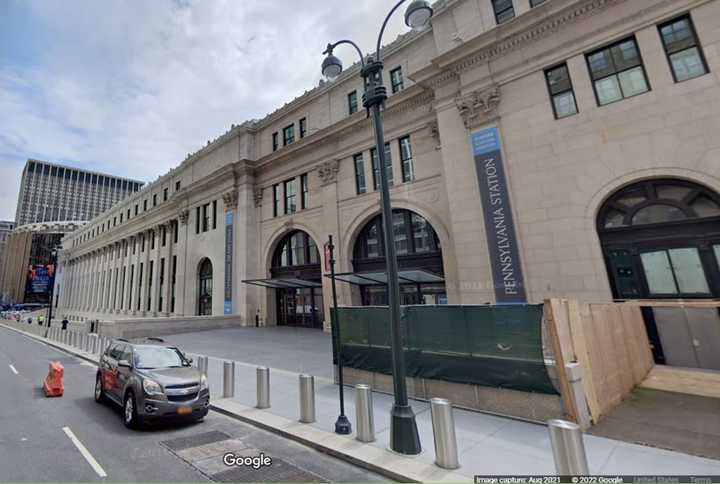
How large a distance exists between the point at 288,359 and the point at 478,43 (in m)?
17.9

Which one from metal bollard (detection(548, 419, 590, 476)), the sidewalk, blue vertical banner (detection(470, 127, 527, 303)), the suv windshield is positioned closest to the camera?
Answer: metal bollard (detection(548, 419, 590, 476))

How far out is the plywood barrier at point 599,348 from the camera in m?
6.45

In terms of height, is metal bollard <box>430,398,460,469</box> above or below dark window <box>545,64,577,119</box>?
below

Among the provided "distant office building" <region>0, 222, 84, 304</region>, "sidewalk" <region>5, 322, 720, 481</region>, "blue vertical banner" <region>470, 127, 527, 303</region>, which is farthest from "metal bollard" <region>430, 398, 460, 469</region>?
"distant office building" <region>0, 222, 84, 304</region>

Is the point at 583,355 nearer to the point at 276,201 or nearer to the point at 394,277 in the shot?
the point at 394,277

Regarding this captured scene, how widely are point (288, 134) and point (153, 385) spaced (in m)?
26.0

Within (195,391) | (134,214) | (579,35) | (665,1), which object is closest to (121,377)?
(195,391)

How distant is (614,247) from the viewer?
1314 cm

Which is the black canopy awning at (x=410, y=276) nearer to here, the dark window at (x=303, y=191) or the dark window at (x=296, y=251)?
the dark window at (x=296, y=251)

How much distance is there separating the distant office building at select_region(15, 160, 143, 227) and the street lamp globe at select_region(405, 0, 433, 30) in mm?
173175

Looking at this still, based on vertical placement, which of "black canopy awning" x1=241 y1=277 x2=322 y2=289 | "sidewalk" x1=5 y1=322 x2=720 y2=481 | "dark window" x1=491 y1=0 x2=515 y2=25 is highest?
"dark window" x1=491 y1=0 x2=515 y2=25

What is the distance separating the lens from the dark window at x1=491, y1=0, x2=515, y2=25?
16.6 metres

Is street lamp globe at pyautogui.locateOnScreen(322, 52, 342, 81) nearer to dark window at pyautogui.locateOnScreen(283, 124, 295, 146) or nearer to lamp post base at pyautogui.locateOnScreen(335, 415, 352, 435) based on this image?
lamp post base at pyautogui.locateOnScreen(335, 415, 352, 435)

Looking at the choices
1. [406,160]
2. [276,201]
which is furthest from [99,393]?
[276,201]
